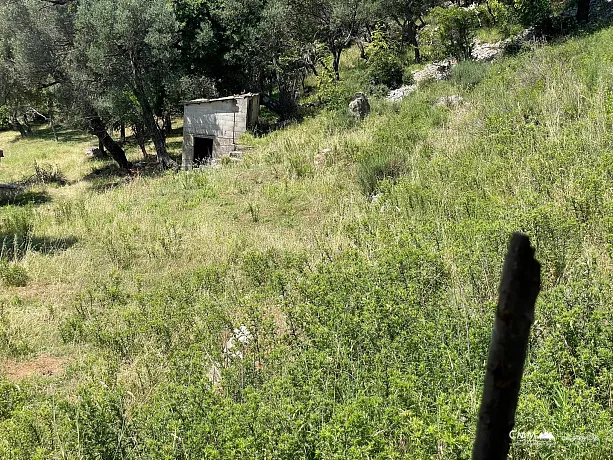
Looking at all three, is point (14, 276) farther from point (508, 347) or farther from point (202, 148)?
point (202, 148)

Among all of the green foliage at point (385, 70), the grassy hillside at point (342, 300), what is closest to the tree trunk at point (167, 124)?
the green foliage at point (385, 70)

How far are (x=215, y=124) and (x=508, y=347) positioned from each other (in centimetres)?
2007

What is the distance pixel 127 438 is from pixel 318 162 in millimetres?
10340

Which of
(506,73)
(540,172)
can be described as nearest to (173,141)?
(506,73)

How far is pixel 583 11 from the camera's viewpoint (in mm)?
18750

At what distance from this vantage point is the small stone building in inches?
768

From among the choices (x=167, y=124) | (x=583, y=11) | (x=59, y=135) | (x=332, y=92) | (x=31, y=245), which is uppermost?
(x=583, y=11)

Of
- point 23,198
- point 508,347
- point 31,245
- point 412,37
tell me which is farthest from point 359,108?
point 508,347

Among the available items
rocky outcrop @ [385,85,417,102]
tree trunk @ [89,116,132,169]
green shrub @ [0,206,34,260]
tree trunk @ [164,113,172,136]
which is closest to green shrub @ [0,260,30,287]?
green shrub @ [0,206,34,260]

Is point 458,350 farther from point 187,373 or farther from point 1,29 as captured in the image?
point 1,29

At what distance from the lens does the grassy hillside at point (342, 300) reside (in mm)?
3064

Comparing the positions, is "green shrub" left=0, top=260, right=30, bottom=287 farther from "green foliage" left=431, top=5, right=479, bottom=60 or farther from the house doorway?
"green foliage" left=431, top=5, right=479, bottom=60

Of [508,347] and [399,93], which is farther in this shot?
[399,93]

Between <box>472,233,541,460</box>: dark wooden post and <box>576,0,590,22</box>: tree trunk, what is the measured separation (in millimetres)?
21759
